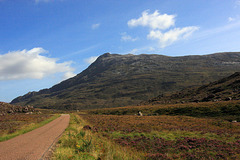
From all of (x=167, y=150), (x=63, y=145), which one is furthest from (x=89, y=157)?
(x=167, y=150)

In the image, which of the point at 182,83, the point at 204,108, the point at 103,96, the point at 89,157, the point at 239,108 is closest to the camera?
the point at 89,157

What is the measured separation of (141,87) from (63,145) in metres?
173

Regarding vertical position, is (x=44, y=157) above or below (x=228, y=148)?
above

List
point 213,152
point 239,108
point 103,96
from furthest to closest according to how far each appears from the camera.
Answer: point 103,96, point 239,108, point 213,152

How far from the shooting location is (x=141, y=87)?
180875 millimetres

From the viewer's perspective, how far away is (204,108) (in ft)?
115

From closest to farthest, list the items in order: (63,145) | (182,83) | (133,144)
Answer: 1. (63,145)
2. (133,144)
3. (182,83)

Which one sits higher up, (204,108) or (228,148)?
(228,148)

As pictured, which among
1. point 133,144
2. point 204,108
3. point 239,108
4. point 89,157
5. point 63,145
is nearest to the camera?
point 89,157

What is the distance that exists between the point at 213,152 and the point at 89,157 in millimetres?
10211

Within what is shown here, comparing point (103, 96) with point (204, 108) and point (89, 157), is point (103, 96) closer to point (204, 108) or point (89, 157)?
point (204, 108)

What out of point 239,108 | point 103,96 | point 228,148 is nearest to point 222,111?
point 239,108

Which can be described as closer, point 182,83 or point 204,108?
point 204,108

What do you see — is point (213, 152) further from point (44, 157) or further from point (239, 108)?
point (239, 108)
